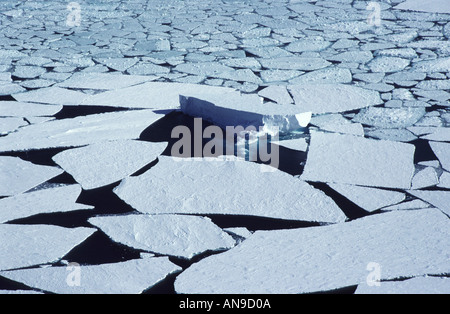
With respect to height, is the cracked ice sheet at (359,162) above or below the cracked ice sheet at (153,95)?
below

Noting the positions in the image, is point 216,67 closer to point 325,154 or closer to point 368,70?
point 368,70

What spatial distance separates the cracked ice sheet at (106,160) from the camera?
2354 mm

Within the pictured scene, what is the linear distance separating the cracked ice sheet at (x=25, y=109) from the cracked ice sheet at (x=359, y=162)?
1387mm

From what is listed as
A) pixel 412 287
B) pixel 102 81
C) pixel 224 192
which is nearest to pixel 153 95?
pixel 102 81

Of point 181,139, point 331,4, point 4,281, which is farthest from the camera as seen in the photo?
point 331,4

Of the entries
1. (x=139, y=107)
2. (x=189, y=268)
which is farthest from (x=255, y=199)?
(x=139, y=107)

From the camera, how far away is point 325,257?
1815mm

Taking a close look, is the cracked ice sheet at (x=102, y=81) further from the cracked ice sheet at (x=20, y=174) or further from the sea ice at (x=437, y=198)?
the sea ice at (x=437, y=198)

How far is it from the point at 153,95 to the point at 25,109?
0.69m

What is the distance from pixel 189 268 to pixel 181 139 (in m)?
1.05

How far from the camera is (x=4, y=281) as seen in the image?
171cm

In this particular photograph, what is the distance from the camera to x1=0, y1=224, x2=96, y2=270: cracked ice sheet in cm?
182

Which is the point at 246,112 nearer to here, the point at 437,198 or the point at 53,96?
the point at 437,198

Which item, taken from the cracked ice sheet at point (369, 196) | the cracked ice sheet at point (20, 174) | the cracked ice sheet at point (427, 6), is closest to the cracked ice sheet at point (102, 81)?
the cracked ice sheet at point (20, 174)
